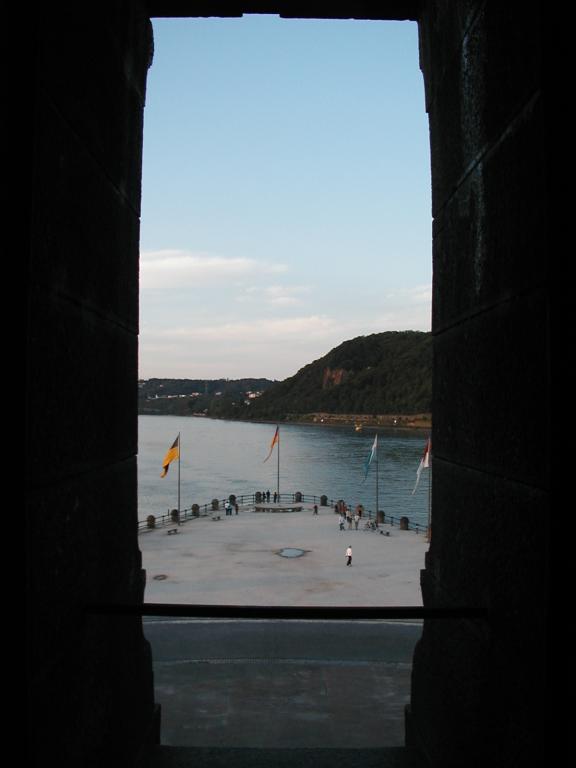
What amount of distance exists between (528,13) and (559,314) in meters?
1.22

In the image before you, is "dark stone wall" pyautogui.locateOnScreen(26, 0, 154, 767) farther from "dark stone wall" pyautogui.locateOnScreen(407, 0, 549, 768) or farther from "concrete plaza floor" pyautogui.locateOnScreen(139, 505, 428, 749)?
"concrete plaza floor" pyautogui.locateOnScreen(139, 505, 428, 749)

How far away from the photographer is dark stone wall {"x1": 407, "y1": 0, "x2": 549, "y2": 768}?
2.65 m

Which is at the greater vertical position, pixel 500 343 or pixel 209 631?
pixel 500 343

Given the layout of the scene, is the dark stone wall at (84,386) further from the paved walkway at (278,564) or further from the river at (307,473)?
the river at (307,473)

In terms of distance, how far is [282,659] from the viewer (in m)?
10.4

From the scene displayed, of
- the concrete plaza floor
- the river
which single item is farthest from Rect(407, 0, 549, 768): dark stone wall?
the river

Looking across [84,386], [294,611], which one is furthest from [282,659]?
[84,386]

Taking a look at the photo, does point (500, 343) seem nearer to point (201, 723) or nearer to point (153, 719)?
point (153, 719)

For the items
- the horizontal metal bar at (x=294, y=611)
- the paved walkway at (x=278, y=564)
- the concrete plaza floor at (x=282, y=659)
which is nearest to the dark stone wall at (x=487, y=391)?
the horizontal metal bar at (x=294, y=611)

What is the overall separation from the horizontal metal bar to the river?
4894 centimetres

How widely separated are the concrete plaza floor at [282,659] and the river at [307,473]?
1216 inches

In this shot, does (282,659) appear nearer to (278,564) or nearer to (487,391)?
(487,391)

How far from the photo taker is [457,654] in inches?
143

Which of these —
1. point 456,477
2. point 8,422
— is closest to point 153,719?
point 456,477
